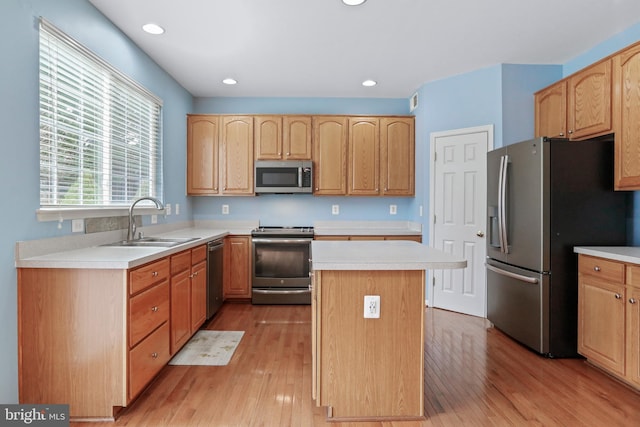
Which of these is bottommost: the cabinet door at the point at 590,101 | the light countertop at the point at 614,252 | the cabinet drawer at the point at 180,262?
the cabinet drawer at the point at 180,262

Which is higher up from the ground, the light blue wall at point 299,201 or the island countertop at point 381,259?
the light blue wall at point 299,201

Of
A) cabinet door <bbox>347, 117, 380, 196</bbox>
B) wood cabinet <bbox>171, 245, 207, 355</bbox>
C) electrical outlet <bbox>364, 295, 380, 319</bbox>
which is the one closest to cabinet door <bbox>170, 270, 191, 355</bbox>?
wood cabinet <bbox>171, 245, 207, 355</bbox>

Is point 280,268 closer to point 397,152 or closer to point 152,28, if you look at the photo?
point 397,152

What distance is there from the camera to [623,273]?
223cm

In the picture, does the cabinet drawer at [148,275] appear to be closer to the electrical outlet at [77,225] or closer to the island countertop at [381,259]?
the electrical outlet at [77,225]

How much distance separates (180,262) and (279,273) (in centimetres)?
156

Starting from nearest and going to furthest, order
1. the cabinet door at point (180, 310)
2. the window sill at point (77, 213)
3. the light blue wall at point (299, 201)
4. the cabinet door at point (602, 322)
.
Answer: the window sill at point (77, 213)
the cabinet door at point (602, 322)
the cabinet door at point (180, 310)
the light blue wall at point (299, 201)

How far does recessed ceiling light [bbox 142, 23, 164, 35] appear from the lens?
271 cm

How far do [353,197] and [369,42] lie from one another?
209cm

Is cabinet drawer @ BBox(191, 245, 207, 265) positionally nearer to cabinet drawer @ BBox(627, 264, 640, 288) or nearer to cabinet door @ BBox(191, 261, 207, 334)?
cabinet door @ BBox(191, 261, 207, 334)

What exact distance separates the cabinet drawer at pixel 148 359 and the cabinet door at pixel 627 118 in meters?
3.53

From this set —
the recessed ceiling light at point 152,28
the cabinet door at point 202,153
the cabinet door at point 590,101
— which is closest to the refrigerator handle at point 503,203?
the cabinet door at point 590,101

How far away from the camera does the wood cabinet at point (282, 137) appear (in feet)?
14.2

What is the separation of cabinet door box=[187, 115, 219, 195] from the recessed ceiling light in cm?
154
